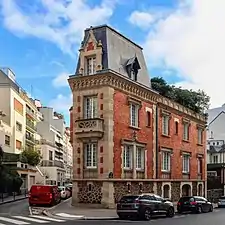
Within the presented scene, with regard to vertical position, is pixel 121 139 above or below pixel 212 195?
above

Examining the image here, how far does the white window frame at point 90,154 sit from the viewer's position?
1438 inches

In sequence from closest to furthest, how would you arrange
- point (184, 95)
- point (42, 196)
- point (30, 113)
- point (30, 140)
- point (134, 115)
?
1. point (42, 196)
2. point (134, 115)
3. point (184, 95)
4. point (30, 140)
5. point (30, 113)

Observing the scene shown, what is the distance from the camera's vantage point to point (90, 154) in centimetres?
3678

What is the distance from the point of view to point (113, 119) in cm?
3641

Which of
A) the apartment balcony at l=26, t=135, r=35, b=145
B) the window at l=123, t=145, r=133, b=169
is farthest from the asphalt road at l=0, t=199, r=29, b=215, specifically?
the apartment balcony at l=26, t=135, r=35, b=145

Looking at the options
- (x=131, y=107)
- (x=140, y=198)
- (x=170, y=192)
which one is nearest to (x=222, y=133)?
(x=170, y=192)

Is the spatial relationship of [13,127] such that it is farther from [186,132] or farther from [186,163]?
[186,163]

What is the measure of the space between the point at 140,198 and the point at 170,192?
55.5 feet

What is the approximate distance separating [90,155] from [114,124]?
3040 millimetres

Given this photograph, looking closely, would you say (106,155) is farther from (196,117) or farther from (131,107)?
(196,117)

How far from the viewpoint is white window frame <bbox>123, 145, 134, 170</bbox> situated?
38000 millimetres

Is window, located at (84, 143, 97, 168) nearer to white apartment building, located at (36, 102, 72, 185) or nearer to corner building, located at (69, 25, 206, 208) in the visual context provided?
corner building, located at (69, 25, 206, 208)

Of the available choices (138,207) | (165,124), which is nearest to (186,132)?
(165,124)

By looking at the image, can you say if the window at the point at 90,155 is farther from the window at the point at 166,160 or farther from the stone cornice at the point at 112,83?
the window at the point at 166,160
